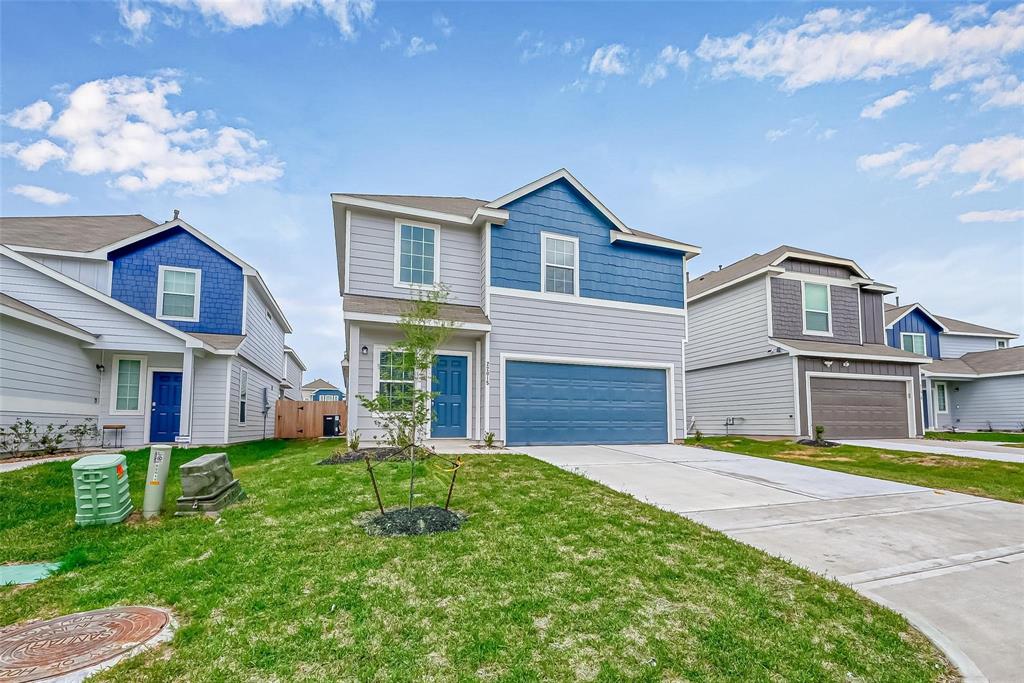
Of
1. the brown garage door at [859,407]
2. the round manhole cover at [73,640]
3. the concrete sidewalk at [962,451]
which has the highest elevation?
the brown garage door at [859,407]

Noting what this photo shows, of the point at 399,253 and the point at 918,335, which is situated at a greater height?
the point at 399,253

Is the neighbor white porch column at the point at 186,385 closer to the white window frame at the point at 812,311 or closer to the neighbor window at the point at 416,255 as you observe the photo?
the neighbor window at the point at 416,255

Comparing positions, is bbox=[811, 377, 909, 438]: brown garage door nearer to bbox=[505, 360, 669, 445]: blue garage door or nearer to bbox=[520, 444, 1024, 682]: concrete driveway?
bbox=[505, 360, 669, 445]: blue garage door

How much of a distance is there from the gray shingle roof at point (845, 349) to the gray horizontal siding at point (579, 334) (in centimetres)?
493

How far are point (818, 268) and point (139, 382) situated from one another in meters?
21.9

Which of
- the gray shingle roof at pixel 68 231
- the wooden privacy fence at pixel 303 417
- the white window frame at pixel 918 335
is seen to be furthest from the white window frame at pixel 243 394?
the white window frame at pixel 918 335

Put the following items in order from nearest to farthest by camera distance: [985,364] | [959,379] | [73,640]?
[73,640], [959,379], [985,364]

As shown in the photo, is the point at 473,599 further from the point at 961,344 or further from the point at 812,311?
the point at 961,344

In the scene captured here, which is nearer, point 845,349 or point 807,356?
point 807,356

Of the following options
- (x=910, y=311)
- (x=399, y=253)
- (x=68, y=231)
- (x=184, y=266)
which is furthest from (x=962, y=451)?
(x=68, y=231)

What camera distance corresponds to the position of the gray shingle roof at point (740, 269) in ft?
54.8

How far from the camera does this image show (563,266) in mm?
12375

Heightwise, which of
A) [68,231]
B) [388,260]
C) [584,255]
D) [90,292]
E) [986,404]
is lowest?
[986,404]

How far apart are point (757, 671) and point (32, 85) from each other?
712 inches
